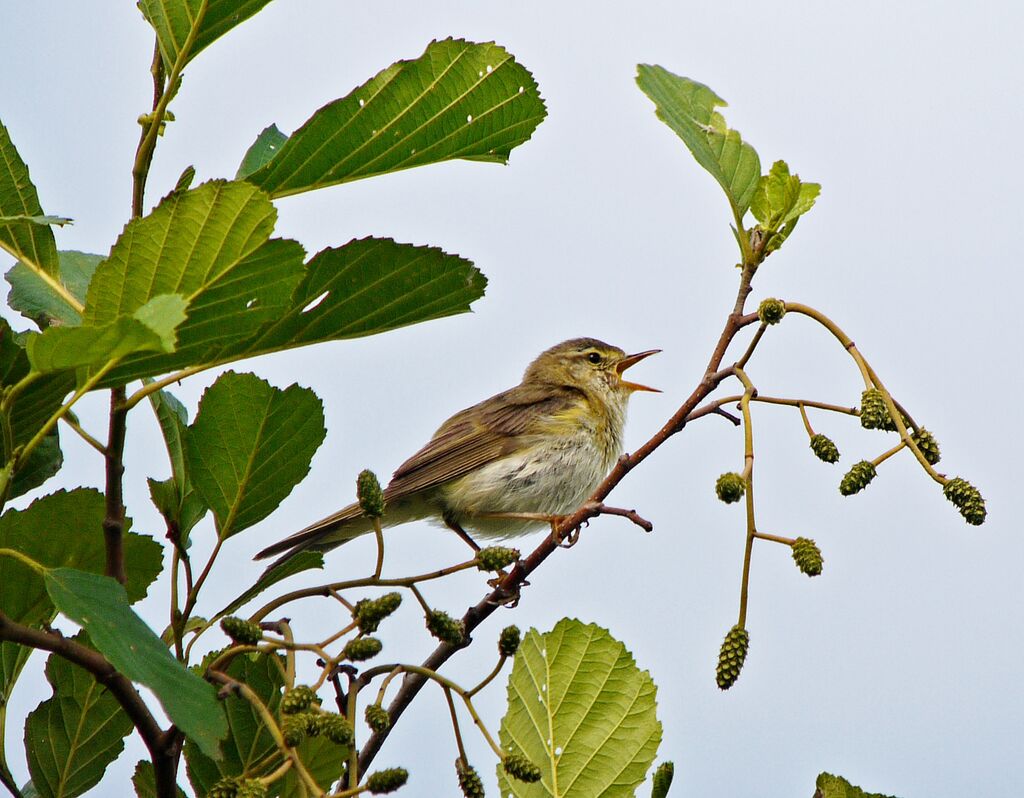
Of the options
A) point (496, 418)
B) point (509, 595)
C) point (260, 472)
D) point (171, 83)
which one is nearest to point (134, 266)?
point (171, 83)

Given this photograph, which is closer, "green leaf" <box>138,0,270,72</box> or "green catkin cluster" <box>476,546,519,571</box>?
"green leaf" <box>138,0,270,72</box>

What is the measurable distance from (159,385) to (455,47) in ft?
2.63

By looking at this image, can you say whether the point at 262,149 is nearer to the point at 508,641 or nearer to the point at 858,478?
the point at 508,641

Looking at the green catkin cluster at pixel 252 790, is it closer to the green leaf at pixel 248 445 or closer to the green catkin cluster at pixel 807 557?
the green leaf at pixel 248 445

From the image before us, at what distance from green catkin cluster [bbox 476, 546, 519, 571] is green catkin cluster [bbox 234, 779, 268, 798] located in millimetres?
534

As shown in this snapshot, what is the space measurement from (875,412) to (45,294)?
1513 mm

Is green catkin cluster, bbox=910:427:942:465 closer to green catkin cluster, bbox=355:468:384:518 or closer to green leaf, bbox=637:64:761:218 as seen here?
green leaf, bbox=637:64:761:218

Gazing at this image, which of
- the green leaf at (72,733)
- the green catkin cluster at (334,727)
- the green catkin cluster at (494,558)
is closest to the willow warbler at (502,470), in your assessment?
the green leaf at (72,733)

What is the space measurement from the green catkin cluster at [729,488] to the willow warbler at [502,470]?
3517 millimetres

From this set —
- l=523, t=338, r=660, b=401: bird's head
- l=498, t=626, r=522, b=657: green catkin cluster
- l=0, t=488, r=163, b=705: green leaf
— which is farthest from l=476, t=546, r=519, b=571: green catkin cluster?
l=523, t=338, r=660, b=401: bird's head

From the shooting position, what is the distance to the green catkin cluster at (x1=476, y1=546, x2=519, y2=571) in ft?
6.86

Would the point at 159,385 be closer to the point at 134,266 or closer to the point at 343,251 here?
the point at 134,266

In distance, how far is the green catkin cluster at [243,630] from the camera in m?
1.95

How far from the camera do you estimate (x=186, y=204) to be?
183cm
